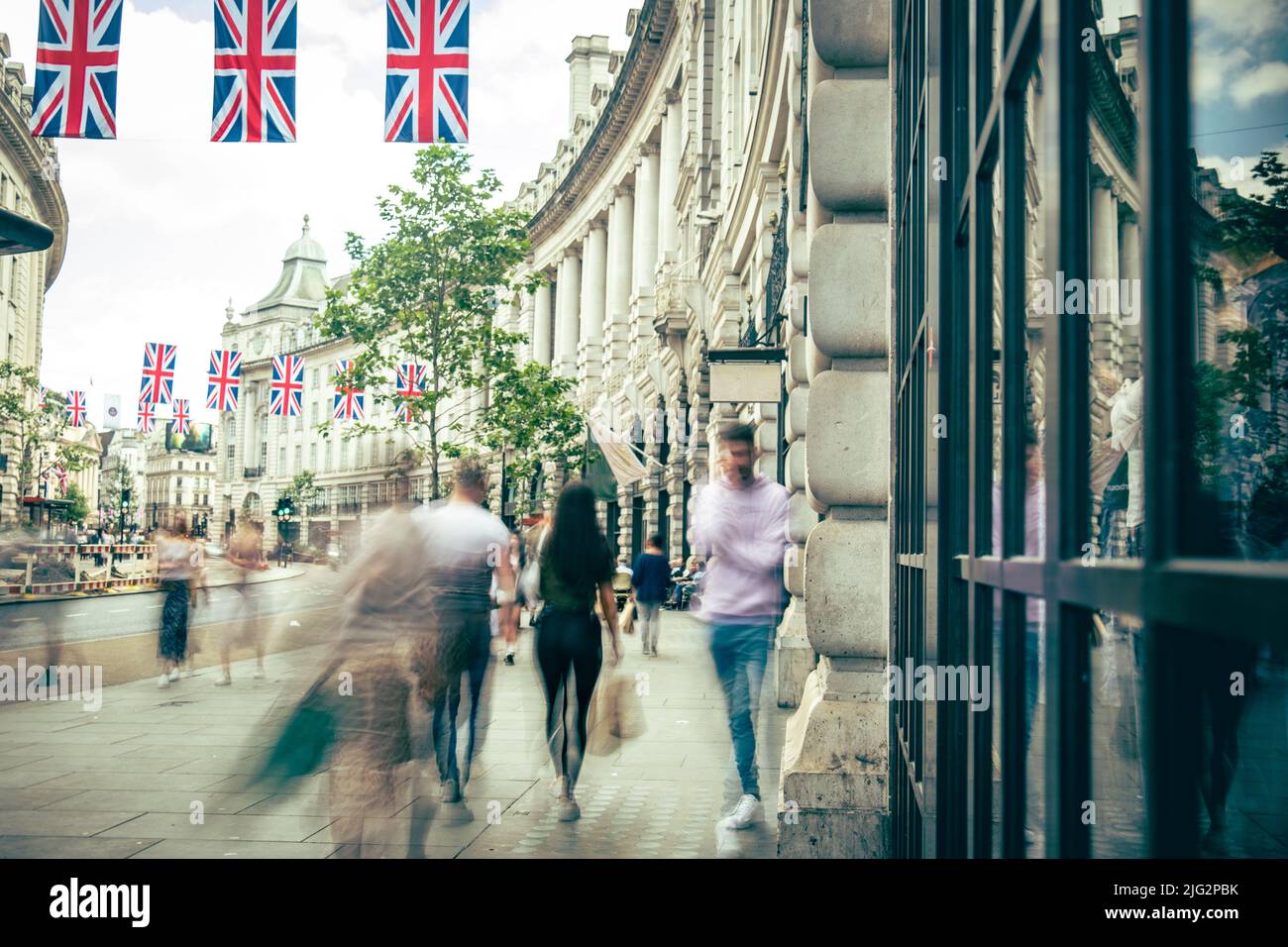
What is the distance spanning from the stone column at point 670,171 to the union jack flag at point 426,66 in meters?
23.4

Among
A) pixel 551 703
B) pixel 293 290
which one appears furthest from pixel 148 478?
pixel 551 703

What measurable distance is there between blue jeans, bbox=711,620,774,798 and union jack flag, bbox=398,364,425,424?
21.1m

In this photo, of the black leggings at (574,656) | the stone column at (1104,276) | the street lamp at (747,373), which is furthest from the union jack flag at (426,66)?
the stone column at (1104,276)

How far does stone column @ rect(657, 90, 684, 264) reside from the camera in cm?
3441

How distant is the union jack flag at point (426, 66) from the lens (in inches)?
402

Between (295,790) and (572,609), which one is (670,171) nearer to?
(572,609)

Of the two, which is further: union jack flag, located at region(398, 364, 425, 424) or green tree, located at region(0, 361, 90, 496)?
green tree, located at region(0, 361, 90, 496)

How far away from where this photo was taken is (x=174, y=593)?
40.0 ft

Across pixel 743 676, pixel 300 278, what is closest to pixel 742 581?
pixel 743 676

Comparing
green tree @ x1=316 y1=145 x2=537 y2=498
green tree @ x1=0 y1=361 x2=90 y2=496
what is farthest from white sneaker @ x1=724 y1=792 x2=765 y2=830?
green tree @ x1=0 y1=361 x2=90 y2=496

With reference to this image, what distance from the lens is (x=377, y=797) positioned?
457cm

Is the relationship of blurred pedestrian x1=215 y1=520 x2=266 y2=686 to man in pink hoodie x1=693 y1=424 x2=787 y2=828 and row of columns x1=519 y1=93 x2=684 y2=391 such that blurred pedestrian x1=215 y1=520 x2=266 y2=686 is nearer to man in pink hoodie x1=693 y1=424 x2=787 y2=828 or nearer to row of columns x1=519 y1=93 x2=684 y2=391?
man in pink hoodie x1=693 y1=424 x2=787 y2=828

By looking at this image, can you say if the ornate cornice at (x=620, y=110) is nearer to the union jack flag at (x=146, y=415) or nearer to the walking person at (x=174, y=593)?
the union jack flag at (x=146, y=415)
